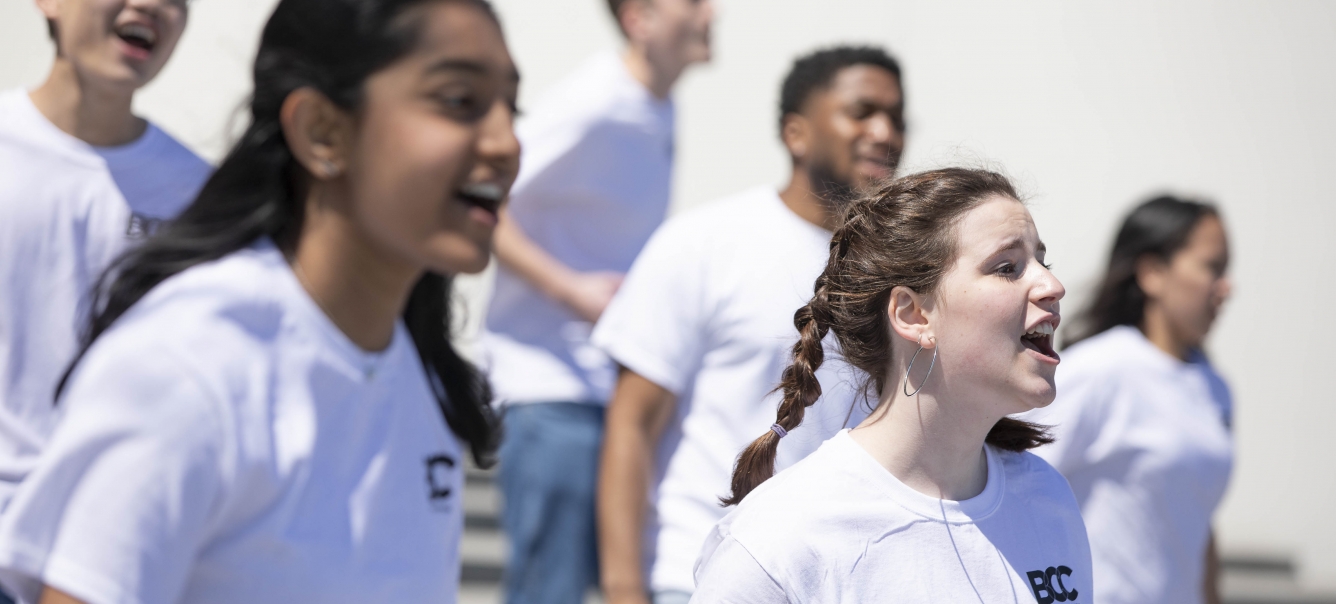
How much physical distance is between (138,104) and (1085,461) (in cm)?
358

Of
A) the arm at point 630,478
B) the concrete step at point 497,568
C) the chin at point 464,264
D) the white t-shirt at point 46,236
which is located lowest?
the concrete step at point 497,568

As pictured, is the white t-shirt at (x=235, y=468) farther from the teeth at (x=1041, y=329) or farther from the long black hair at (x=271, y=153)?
the teeth at (x=1041, y=329)

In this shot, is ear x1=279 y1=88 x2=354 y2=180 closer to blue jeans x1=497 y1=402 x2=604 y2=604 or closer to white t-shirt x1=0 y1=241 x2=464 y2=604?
white t-shirt x1=0 y1=241 x2=464 y2=604

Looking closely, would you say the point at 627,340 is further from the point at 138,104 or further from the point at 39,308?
the point at 138,104

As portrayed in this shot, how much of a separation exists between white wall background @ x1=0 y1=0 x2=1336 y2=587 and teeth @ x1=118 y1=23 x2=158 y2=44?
4582 mm

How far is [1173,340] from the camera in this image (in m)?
4.15

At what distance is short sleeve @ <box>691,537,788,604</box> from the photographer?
1.73 metres

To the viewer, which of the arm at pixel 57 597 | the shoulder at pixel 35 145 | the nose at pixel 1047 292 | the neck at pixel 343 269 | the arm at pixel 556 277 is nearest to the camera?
the arm at pixel 57 597

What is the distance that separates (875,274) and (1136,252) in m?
2.60

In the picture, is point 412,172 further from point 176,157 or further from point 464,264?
point 176,157

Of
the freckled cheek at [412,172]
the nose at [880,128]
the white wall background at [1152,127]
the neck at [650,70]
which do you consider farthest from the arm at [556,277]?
the white wall background at [1152,127]

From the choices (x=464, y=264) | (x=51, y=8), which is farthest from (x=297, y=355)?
(x=51, y=8)

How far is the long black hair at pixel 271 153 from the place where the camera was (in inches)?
73.9

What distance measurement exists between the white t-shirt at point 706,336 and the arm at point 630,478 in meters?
0.04
